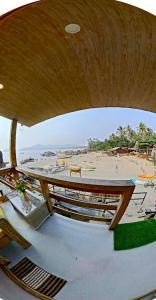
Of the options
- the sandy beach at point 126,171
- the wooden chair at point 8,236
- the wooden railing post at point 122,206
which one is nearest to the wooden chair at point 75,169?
the sandy beach at point 126,171

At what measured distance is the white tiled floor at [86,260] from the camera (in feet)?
1.62

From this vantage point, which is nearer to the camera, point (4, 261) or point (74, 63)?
point (4, 261)

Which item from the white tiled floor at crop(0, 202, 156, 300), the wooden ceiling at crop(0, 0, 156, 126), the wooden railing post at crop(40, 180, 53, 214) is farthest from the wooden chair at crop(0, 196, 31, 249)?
the wooden ceiling at crop(0, 0, 156, 126)

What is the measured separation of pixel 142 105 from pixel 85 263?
596 mm

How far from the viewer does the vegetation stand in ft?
1.90

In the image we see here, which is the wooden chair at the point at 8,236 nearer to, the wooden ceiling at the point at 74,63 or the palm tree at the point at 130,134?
the wooden ceiling at the point at 74,63

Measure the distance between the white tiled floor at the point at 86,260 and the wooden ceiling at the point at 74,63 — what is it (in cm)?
44

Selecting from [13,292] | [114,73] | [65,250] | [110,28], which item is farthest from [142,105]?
[13,292]

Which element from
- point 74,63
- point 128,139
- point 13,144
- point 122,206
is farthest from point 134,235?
point 74,63

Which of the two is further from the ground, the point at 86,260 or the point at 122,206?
the point at 122,206

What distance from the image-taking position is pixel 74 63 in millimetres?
715

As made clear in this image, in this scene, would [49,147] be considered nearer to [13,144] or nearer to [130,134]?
[13,144]

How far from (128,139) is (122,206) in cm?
23

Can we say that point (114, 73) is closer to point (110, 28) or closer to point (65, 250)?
point (110, 28)
